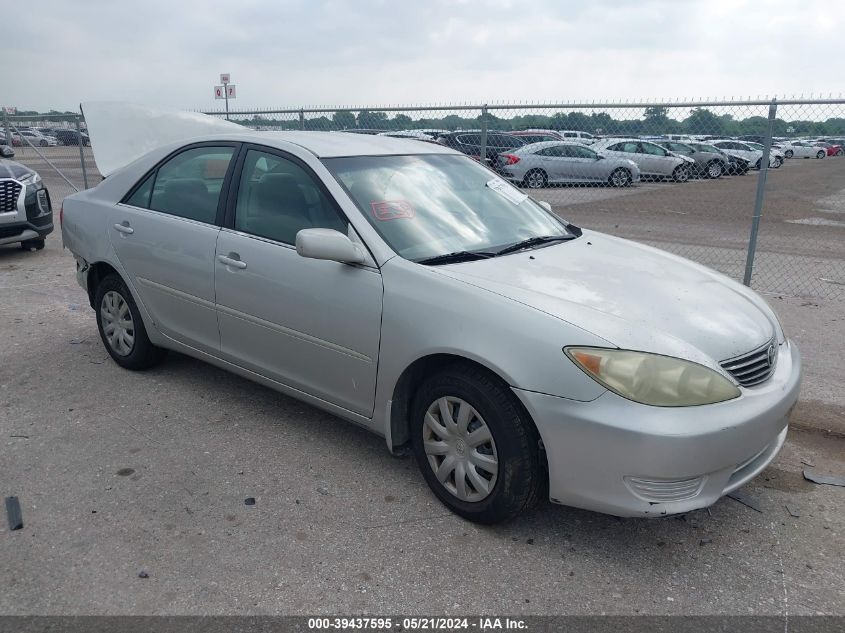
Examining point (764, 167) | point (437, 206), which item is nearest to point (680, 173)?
point (764, 167)

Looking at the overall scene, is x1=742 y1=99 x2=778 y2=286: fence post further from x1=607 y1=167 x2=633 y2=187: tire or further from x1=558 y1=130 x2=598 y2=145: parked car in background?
x1=607 y1=167 x2=633 y2=187: tire

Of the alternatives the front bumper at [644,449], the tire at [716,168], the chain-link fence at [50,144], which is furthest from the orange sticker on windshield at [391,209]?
the chain-link fence at [50,144]

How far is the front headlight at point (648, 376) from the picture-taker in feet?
8.63

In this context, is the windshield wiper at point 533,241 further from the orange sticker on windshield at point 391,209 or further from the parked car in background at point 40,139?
the parked car in background at point 40,139

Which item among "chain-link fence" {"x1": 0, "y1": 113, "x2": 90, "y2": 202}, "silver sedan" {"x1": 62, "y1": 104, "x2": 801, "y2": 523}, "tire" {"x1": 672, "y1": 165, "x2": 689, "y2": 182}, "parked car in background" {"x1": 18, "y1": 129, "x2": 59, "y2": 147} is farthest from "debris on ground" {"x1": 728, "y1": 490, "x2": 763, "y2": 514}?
"parked car in background" {"x1": 18, "y1": 129, "x2": 59, "y2": 147}

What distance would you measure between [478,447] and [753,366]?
120 cm

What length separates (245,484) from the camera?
11.3 feet

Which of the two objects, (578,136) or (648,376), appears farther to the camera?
(578,136)

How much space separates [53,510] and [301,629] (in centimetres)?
147

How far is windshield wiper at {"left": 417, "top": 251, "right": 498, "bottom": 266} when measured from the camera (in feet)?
10.7

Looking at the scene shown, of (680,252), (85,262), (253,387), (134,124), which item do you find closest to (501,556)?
(253,387)

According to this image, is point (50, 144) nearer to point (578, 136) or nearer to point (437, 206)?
point (578, 136)

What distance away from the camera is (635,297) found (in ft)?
10.1

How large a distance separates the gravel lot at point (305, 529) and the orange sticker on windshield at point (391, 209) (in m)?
1.27
